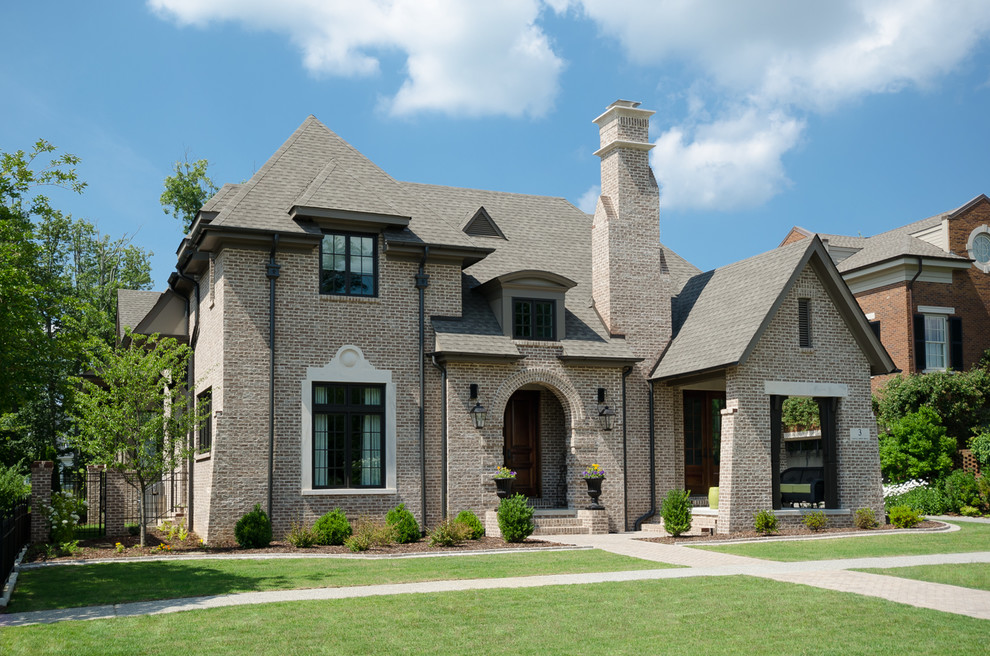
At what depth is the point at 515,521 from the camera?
18.5 meters

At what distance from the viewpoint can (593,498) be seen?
69.6 ft

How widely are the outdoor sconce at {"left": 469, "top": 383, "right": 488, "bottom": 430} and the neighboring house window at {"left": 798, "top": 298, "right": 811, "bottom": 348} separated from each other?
8.11 metres

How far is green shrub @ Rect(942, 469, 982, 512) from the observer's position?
2547 centimetres

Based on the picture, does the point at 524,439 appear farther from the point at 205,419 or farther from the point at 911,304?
the point at 911,304

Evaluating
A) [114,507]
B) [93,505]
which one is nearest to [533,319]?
[114,507]

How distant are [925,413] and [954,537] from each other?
925cm

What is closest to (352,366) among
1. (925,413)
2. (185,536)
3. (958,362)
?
(185,536)


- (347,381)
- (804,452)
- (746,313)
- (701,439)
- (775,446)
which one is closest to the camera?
(347,381)

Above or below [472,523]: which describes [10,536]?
above

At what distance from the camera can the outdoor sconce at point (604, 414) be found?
72.3 feet

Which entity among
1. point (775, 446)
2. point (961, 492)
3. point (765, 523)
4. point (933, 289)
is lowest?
point (765, 523)

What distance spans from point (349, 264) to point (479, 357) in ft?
11.9

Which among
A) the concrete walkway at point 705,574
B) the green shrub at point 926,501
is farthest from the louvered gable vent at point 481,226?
the green shrub at point 926,501

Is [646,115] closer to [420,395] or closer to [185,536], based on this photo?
[420,395]
